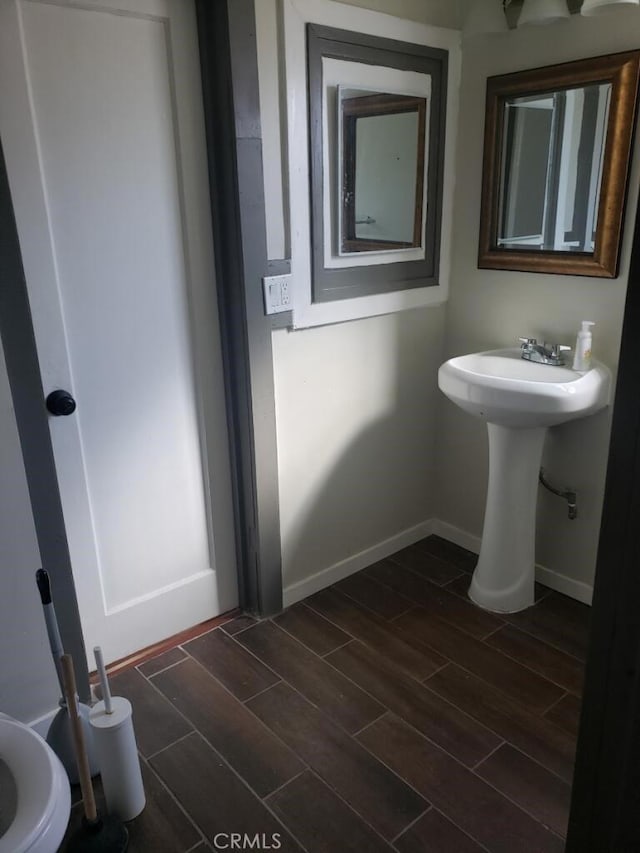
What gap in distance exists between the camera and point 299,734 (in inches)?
73.7

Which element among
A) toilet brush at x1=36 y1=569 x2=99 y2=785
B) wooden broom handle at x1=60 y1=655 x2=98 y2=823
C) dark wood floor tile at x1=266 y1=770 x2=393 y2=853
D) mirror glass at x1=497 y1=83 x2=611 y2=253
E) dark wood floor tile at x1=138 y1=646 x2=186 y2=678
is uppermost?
mirror glass at x1=497 y1=83 x2=611 y2=253

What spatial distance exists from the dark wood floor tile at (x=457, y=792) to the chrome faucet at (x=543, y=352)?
1.24m

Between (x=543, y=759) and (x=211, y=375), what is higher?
(x=211, y=375)

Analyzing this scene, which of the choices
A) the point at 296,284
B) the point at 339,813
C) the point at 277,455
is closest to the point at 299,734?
the point at 339,813

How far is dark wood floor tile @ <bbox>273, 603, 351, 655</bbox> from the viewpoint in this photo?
2238 millimetres

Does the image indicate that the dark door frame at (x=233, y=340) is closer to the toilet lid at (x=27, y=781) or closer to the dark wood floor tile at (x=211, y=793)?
the dark wood floor tile at (x=211, y=793)

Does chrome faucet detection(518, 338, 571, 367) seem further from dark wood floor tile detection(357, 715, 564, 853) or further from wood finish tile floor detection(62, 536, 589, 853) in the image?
dark wood floor tile detection(357, 715, 564, 853)

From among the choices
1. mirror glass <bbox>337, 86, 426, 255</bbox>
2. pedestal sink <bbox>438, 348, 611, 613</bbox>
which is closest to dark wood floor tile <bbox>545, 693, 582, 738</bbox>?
pedestal sink <bbox>438, 348, 611, 613</bbox>

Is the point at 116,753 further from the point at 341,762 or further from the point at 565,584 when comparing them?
the point at 565,584

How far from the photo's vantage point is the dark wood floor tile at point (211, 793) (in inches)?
62.5

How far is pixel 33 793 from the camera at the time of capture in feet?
3.66

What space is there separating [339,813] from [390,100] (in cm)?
213

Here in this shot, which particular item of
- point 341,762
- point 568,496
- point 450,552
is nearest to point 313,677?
point 341,762

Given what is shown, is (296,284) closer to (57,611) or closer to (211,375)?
(211,375)
